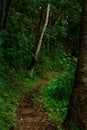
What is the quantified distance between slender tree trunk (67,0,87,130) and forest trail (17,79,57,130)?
3.27 ft

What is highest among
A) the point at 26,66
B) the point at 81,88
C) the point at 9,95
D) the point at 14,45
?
the point at 14,45

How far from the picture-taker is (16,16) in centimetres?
1920

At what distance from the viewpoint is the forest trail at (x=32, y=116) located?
8477 millimetres

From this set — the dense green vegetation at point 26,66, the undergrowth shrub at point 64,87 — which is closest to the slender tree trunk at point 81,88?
the dense green vegetation at point 26,66

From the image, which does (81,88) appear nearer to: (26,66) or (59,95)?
(59,95)

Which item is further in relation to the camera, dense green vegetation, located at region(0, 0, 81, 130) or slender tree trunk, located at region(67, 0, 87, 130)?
dense green vegetation, located at region(0, 0, 81, 130)

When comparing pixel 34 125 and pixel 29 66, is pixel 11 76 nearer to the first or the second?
pixel 29 66

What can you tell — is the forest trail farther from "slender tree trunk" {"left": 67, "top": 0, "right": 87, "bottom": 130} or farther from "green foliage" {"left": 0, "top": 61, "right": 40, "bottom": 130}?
"slender tree trunk" {"left": 67, "top": 0, "right": 87, "bottom": 130}

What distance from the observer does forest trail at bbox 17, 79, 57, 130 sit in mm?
8477

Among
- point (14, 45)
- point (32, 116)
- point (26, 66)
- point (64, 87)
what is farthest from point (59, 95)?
point (26, 66)

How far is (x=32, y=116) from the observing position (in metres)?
9.77

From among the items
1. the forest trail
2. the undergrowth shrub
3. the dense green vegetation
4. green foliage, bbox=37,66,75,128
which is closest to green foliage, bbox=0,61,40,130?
the dense green vegetation

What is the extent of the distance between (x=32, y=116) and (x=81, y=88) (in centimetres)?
289

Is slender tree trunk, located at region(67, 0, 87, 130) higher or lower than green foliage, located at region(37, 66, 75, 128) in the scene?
higher
